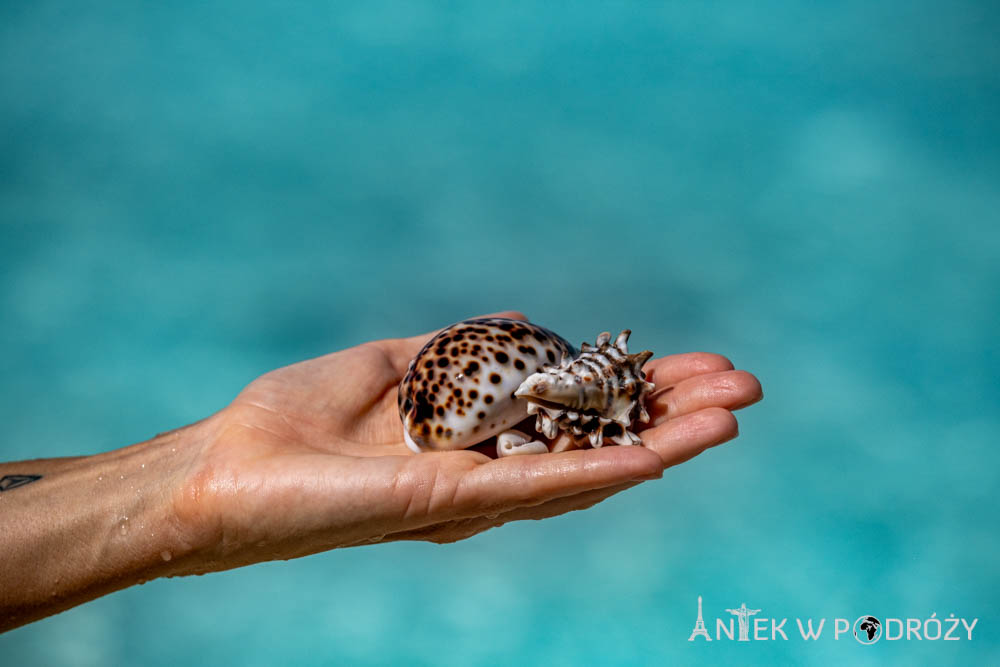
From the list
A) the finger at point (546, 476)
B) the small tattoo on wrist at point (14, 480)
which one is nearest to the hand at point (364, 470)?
the finger at point (546, 476)

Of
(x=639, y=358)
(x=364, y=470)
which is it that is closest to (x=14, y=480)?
(x=364, y=470)

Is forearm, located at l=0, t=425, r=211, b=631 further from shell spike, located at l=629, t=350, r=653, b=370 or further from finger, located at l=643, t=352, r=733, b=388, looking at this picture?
finger, located at l=643, t=352, r=733, b=388

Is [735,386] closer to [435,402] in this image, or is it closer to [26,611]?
[435,402]

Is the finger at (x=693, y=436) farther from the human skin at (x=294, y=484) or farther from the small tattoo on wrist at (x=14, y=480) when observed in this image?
the small tattoo on wrist at (x=14, y=480)

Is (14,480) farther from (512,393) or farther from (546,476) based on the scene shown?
(546,476)

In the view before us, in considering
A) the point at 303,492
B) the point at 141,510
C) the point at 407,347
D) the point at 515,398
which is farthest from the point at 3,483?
the point at 515,398

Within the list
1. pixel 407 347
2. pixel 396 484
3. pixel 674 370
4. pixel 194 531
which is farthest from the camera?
pixel 407 347
